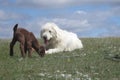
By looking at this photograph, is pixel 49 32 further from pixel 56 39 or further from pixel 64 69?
pixel 64 69

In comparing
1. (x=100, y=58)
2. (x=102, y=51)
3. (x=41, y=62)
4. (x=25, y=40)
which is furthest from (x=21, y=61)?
(x=102, y=51)

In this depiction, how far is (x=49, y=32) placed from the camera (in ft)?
72.2

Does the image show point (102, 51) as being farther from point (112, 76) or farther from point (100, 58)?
point (112, 76)

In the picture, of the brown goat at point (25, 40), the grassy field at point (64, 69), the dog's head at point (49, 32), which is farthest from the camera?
the dog's head at point (49, 32)

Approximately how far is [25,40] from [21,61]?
6.65ft

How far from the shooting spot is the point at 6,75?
42.1ft

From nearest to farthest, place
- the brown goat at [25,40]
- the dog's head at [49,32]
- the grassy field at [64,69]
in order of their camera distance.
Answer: the grassy field at [64,69] < the brown goat at [25,40] < the dog's head at [49,32]

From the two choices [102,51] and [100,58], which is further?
[102,51]

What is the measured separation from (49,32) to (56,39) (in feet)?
2.20

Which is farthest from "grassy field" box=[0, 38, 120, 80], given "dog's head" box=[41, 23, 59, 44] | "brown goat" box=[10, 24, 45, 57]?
"dog's head" box=[41, 23, 59, 44]

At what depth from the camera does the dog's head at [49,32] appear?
862 inches

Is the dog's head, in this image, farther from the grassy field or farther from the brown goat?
the grassy field

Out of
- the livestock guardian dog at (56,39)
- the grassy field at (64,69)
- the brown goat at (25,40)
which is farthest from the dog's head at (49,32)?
the grassy field at (64,69)

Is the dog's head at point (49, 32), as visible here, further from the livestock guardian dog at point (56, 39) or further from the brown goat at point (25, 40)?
the brown goat at point (25, 40)
